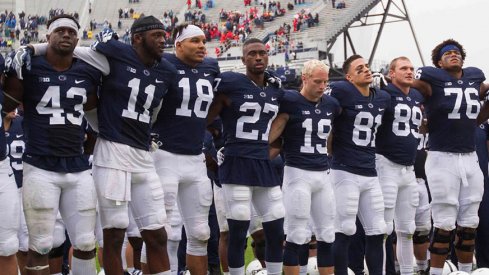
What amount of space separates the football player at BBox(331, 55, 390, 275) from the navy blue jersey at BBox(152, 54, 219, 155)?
1548 mm

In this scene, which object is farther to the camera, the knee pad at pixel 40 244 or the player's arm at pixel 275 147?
the player's arm at pixel 275 147

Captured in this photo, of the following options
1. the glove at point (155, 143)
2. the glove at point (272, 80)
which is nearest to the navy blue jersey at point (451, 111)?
the glove at point (272, 80)

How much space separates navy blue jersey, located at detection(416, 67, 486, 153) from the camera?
8.41m

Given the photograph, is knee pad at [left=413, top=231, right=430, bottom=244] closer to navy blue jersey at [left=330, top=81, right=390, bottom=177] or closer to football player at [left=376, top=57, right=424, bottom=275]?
football player at [left=376, top=57, right=424, bottom=275]

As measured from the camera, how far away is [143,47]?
21.5ft

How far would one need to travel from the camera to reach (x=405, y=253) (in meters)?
8.29

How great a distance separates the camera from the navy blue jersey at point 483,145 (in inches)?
366

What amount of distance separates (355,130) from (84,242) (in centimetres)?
296

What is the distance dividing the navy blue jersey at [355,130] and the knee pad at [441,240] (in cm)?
95

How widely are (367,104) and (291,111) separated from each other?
31.1 inches

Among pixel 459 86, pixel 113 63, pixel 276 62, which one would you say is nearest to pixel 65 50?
pixel 113 63

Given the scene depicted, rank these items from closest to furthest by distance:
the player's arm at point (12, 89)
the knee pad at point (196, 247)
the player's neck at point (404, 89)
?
the player's arm at point (12, 89)
the knee pad at point (196, 247)
the player's neck at point (404, 89)

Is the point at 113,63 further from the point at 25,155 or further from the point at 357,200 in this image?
the point at 357,200

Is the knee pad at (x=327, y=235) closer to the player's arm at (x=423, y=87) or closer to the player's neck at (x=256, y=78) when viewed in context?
the player's neck at (x=256, y=78)
